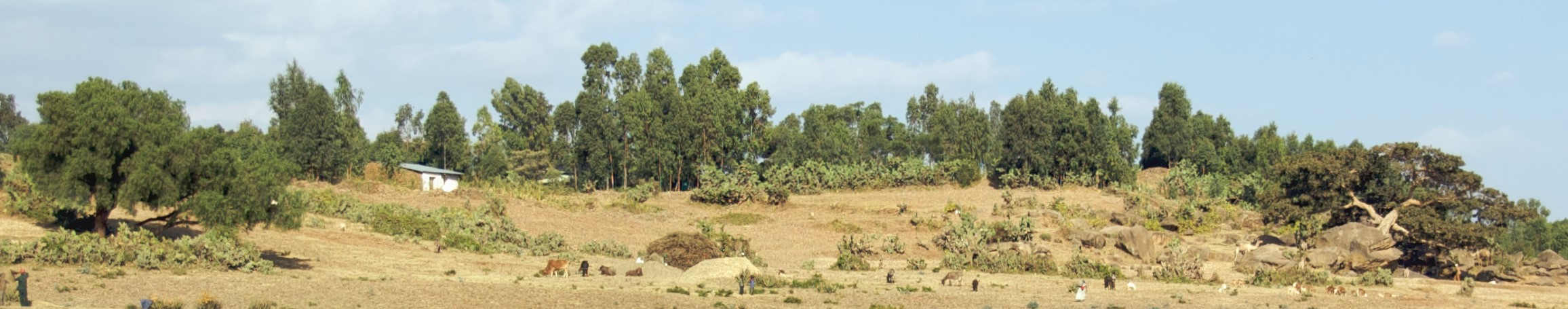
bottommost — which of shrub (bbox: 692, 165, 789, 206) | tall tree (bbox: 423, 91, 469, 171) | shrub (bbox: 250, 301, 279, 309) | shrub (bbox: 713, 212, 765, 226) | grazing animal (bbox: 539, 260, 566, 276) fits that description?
shrub (bbox: 250, 301, 279, 309)

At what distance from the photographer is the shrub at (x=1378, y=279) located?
123ft

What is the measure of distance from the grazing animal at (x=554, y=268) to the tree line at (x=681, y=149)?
6442mm

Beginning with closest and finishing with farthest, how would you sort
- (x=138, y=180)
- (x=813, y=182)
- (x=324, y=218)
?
(x=138, y=180), (x=324, y=218), (x=813, y=182)

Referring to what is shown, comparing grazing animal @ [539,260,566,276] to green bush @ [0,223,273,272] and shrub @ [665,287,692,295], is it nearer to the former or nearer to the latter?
shrub @ [665,287,692,295]

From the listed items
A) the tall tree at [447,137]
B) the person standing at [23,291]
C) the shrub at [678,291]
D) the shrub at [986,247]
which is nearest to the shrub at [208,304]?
the person standing at [23,291]

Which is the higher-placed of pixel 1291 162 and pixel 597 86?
pixel 597 86

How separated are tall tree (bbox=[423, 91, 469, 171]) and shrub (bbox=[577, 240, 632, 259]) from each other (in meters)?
46.6

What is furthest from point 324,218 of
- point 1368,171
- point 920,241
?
point 1368,171

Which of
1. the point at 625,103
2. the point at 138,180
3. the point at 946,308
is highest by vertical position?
the point at 625,103

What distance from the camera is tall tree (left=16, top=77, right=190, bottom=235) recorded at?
99.1 feet

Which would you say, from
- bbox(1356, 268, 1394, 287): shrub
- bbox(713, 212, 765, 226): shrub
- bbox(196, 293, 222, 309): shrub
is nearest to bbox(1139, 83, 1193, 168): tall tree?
bbox(713, 212, 765, 226): shrub

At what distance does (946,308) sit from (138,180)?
18.3 m

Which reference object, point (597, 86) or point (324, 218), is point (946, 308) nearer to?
point (324, 218)

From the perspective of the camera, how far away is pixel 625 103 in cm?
7625
